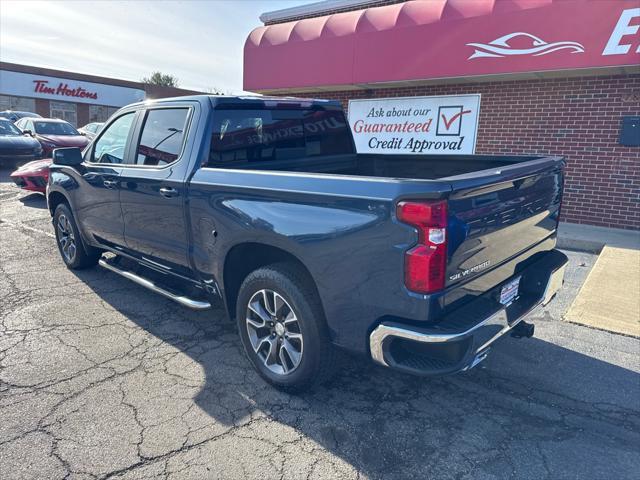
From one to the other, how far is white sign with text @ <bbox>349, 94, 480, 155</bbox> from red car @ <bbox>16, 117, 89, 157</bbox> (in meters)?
8.77

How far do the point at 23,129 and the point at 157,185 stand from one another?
14.7m

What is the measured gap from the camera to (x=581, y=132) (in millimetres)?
7953

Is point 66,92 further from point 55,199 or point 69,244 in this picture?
point 69,244

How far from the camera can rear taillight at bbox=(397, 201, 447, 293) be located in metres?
2.26

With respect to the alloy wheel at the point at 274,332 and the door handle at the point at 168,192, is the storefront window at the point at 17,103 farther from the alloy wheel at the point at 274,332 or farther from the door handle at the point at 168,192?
the alloy wheel at the point at 274,332

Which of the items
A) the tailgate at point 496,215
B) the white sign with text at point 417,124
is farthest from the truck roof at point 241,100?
the white sign with text at point 417,124

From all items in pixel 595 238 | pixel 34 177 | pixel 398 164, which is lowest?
pixel 595 238

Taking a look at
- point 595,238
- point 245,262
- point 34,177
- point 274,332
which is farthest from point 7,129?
point 595,238

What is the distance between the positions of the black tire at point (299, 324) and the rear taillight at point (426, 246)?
75 cm

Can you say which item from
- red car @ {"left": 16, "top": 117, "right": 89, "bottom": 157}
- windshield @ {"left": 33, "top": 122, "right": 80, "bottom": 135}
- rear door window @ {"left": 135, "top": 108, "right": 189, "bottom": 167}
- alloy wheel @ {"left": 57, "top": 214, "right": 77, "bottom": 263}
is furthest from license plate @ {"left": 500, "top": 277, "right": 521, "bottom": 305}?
windshield @ {"left": 33, "top": 122, "right": 80, "bottom": 135}

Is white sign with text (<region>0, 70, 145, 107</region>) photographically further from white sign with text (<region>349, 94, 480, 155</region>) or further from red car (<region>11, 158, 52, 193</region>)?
white sign with text (<region>349, 94, 480, 155</region>)

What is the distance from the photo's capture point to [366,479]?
2400 millimetres

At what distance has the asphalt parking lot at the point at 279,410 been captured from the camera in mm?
2504

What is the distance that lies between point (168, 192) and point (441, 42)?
6560mm
